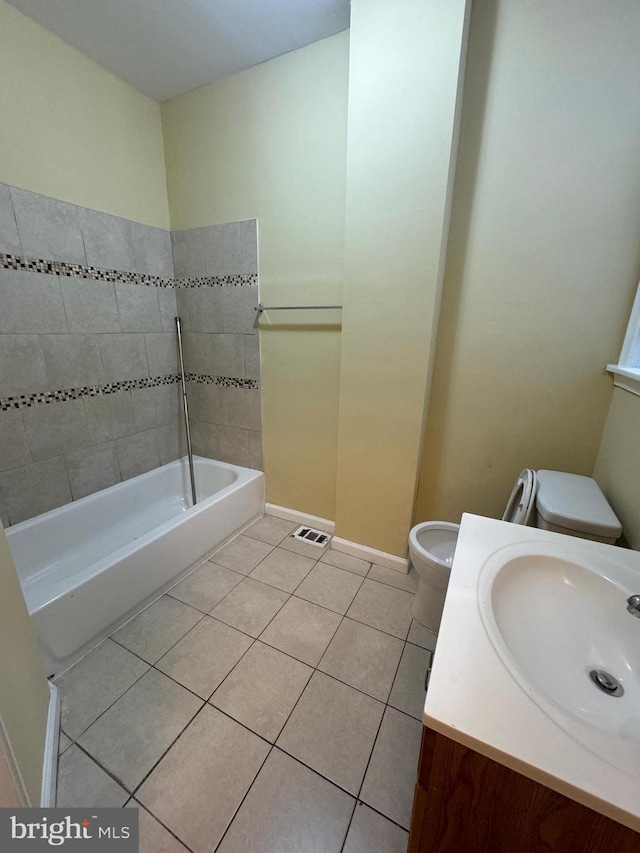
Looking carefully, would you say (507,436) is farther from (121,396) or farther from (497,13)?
(121,396)

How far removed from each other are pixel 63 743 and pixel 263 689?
639 mm

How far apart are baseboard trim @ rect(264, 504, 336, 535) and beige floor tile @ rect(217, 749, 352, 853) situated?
1.20 meters

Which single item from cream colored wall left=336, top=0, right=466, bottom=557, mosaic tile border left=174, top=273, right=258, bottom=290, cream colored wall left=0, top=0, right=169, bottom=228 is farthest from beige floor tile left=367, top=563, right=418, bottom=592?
cream colored wall left=0, top=0, right=169, bottom=228

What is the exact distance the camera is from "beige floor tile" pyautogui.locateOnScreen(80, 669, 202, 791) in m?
1.03

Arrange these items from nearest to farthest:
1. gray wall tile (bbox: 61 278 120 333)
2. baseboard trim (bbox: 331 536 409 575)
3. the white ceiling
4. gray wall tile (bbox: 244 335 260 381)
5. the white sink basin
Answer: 1. the white sink basin
2. the white ceiling
3. gray wall tile (bbox: 61 278 120 333)
4. baseboard trim (bbox: 331 536 409 575)
5. gray wall tile (bbox: 244 335 260 381)

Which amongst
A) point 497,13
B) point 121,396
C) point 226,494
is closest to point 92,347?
point 121,396

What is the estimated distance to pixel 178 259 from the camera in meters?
2.24

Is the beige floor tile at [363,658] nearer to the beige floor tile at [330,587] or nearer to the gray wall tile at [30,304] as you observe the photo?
the beige floor tile at [330,587]

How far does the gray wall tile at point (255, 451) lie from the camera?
230 cm

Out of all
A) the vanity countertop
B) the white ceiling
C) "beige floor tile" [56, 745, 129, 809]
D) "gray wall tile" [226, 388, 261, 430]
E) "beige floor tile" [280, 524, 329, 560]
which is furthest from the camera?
"gray wall tile" [226, 388, 261, 430]

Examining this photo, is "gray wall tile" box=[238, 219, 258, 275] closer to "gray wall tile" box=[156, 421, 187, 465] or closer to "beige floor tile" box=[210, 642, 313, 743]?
"gray wall tile" box=[156, 421, 187, 465]

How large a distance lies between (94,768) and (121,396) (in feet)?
5.57

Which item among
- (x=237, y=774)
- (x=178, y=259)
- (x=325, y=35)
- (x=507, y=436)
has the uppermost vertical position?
(x=325, y=35)

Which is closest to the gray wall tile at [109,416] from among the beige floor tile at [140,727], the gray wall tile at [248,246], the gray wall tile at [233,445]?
the gray wall tile at [233,445]
